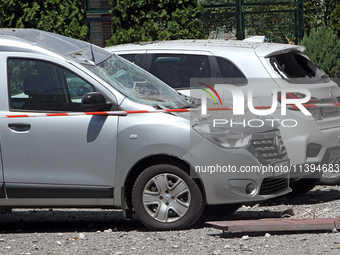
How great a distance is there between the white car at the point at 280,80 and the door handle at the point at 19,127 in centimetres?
231

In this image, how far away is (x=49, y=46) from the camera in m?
5.96

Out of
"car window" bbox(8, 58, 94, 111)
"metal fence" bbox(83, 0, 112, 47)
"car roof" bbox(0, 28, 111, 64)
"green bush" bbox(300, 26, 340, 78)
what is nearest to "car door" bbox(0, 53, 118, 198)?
"car window" bbox(8, 58, 94, 111)

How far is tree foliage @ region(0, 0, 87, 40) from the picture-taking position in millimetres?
12086

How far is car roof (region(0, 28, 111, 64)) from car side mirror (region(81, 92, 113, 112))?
0.51 metres

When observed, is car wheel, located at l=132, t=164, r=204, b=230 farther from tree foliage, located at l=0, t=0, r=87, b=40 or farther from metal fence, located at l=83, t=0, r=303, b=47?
metal fence, located at l=83, t=0, r=303, b=47

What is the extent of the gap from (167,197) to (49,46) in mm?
1952

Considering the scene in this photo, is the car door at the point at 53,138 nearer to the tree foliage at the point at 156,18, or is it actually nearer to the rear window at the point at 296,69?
the rear window at the point at 296,69

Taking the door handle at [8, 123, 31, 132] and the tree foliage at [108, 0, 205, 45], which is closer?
the door handle at [8, 123, 31, 132]

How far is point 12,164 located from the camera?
226 inches

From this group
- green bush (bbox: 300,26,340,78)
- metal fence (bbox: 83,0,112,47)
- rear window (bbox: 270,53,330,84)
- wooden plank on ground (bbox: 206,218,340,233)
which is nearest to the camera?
wooden plank on ground (bbox: 206,218,340,233)

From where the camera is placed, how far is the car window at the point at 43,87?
5781 millimetres

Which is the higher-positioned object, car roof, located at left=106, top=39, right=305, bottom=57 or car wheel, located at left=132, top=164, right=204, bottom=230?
car roof, located at left=106, top=39, right=305, bottom=57

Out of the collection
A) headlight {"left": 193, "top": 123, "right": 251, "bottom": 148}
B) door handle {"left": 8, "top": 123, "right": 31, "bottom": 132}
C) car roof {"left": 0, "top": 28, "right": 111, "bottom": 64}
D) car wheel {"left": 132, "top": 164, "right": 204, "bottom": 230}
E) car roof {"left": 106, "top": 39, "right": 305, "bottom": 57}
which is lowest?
car wheel {"left": 132, "top": 164, "right": 204, "bottom": 230}

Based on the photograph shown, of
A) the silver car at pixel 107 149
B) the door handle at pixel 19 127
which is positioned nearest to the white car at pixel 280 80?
the silver car at pixel 107 149
